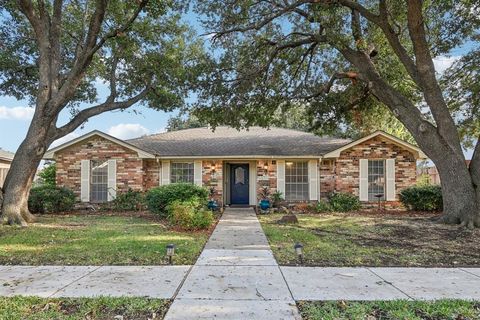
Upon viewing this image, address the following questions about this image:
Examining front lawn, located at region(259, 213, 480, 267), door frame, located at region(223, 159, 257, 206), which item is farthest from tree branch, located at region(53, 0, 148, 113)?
front lawn, located at region(259, 213, 480, 267)

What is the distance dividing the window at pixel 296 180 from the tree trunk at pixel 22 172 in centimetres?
964

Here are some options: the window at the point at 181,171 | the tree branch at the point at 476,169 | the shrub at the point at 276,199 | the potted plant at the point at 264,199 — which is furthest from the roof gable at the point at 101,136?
the tree branch at the point at 476,169

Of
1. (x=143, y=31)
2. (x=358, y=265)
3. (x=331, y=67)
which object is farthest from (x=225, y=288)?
(x=331, y=67)

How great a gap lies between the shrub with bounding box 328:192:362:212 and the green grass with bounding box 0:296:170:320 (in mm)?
11166

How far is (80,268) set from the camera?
18.3 ft

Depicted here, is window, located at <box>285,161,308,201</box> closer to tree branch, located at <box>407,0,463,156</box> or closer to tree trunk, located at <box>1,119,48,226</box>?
tree branch, located at <box>407,0,463,156</box>

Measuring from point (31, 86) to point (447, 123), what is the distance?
15.7 m

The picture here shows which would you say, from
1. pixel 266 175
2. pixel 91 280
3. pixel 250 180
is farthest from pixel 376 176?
pixel 91 280

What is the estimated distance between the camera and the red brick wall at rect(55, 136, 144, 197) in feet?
48.1

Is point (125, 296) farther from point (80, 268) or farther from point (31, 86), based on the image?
point (31, 86)

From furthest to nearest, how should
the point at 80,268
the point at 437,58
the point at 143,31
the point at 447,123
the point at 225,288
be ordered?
the point at 437,58 < the point at 143,31 < the point at 447,123 < the point at 80,268 < the point at 225,288

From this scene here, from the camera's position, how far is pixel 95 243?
295 inches

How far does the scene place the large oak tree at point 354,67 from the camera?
9711mm

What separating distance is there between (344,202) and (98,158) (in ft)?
35.8
